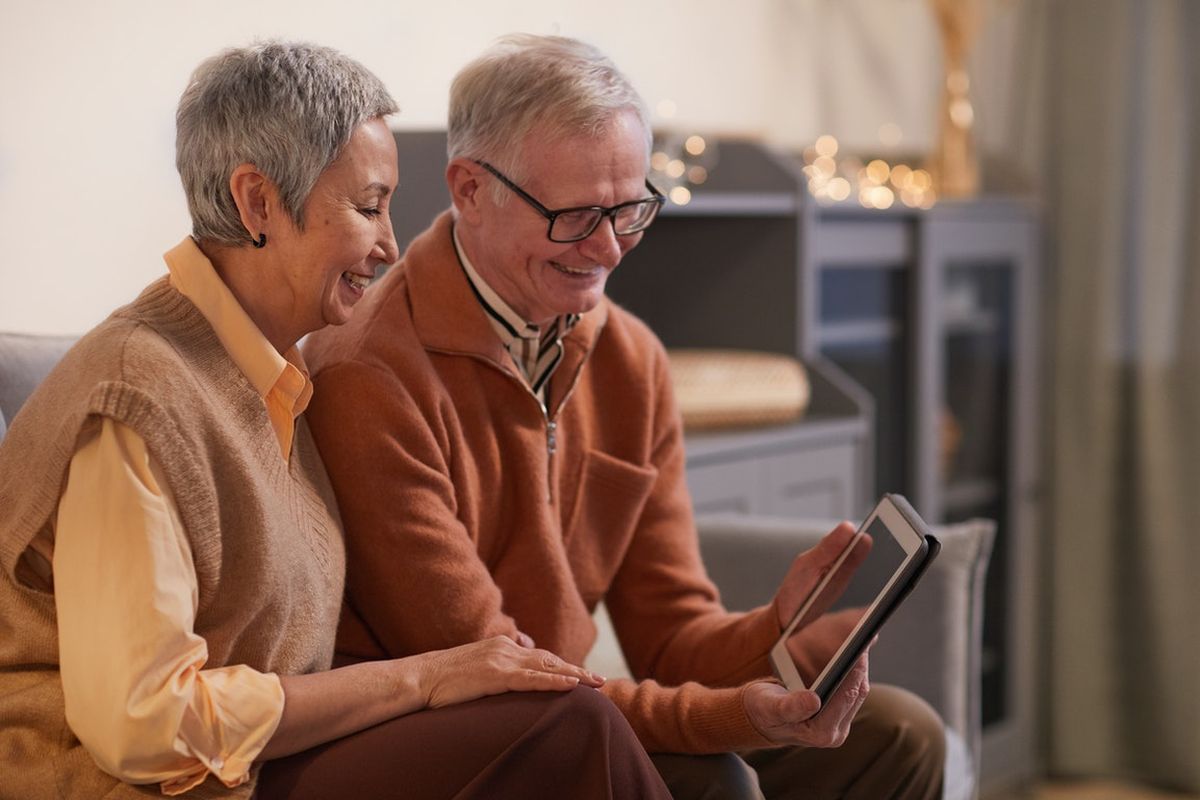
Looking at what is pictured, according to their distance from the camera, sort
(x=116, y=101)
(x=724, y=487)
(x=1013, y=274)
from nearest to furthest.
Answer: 1. (x=116, y=101)
2. (x=724, y=487)
3. (x=1013, y=274)

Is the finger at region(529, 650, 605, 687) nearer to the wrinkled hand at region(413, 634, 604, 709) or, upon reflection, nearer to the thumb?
the wrinkled hand at region(413, 634, 604, 709)

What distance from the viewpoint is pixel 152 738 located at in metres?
1.03

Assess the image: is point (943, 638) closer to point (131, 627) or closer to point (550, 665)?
point (550, 665)

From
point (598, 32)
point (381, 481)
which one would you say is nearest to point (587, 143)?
point (381, 481)

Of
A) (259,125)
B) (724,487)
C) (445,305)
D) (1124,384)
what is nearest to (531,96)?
(445,305)

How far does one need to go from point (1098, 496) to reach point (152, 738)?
277 cm

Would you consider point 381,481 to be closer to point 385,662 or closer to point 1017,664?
point 385,662

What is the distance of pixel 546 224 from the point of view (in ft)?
4.64

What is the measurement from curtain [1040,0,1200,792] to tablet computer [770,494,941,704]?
1981mm

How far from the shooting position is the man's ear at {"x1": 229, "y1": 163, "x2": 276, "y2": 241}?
1.16 metres

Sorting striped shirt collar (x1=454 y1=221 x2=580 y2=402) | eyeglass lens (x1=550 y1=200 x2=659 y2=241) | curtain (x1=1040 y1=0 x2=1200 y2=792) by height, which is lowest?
curtain (x1=1040 y1=0 x2=1200 y2=792)

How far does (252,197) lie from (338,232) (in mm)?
73

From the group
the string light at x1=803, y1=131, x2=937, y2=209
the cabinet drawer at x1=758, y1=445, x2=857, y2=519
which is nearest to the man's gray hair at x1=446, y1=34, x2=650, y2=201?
the cabinet drawer at x1=758, y1=445, x2=857, y2=519

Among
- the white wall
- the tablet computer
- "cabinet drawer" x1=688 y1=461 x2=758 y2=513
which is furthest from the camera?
"cabinet drawer" x1=688 y1=461 x2=758 y2=513
